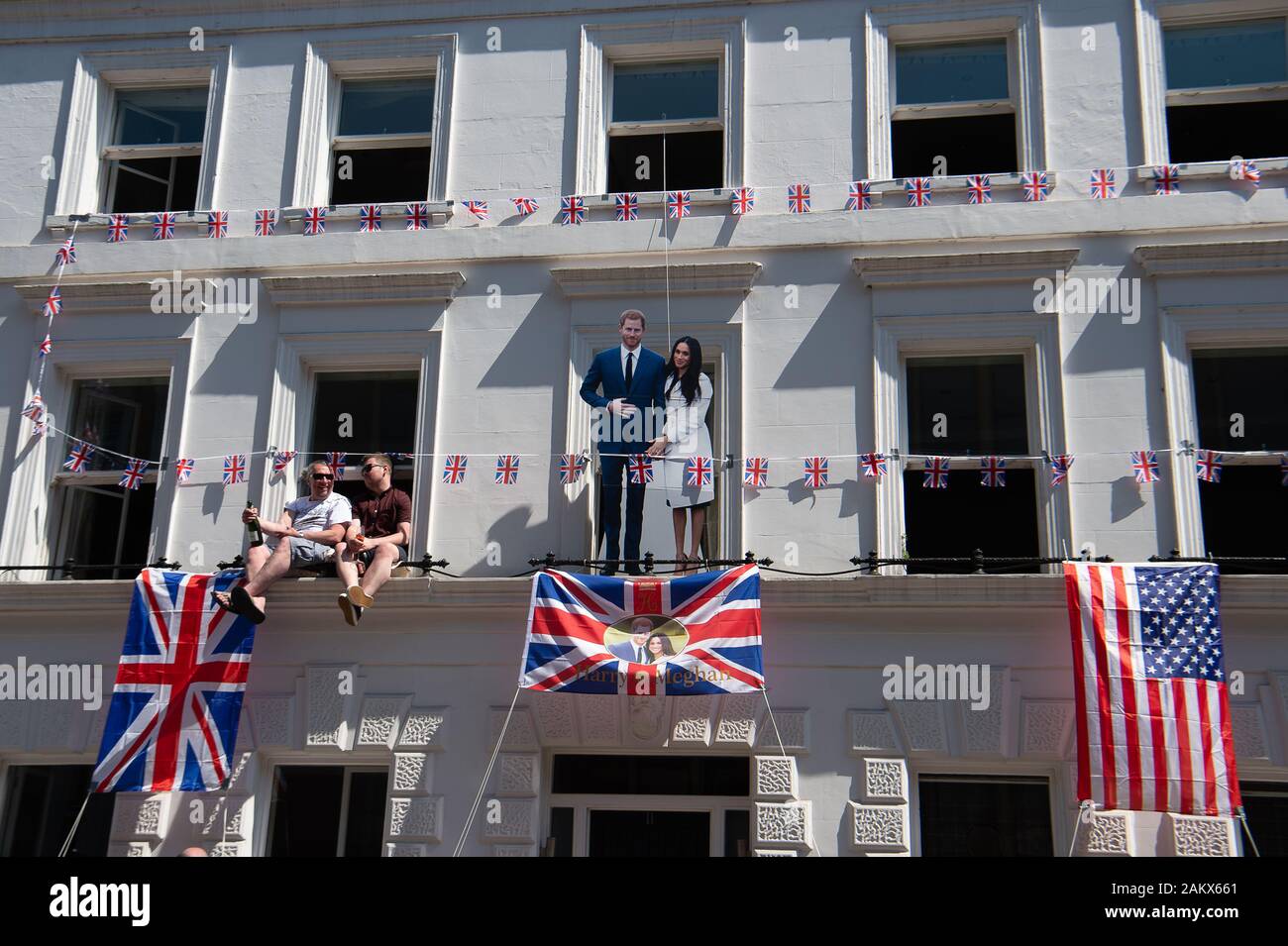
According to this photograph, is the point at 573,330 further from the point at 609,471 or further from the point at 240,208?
the point at 240,208

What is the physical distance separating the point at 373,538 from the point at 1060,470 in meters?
6.00

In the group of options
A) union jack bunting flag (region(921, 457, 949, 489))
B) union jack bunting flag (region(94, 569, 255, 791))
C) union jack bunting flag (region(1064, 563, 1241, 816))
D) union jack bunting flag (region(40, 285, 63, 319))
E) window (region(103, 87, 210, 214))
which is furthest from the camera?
window (region(103, 87, 210, 214))

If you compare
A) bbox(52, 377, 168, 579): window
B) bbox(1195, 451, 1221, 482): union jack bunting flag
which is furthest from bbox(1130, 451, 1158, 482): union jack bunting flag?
bbox(52, 377, 168, 579): window

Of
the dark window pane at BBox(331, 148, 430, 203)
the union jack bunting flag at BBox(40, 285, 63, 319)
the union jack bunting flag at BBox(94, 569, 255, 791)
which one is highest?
the dark window pane at BBox(331, 148, 430, 203)

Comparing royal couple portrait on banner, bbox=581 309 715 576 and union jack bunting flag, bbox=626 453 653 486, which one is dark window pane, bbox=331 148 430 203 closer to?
royal couple portrait on banner, bbox=581 309 715 576

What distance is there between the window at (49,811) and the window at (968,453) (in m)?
7.49

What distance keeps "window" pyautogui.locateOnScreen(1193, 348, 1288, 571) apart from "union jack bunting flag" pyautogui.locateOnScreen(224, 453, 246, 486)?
859 cm

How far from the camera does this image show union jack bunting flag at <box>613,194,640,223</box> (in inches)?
532

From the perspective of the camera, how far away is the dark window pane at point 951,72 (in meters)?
13.8

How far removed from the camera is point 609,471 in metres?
12.7

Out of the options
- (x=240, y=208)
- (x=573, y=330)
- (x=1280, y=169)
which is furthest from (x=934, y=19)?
(x=240, y=208)

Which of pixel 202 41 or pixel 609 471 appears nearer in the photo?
pixel 609 471

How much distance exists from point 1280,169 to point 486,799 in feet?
29.5
